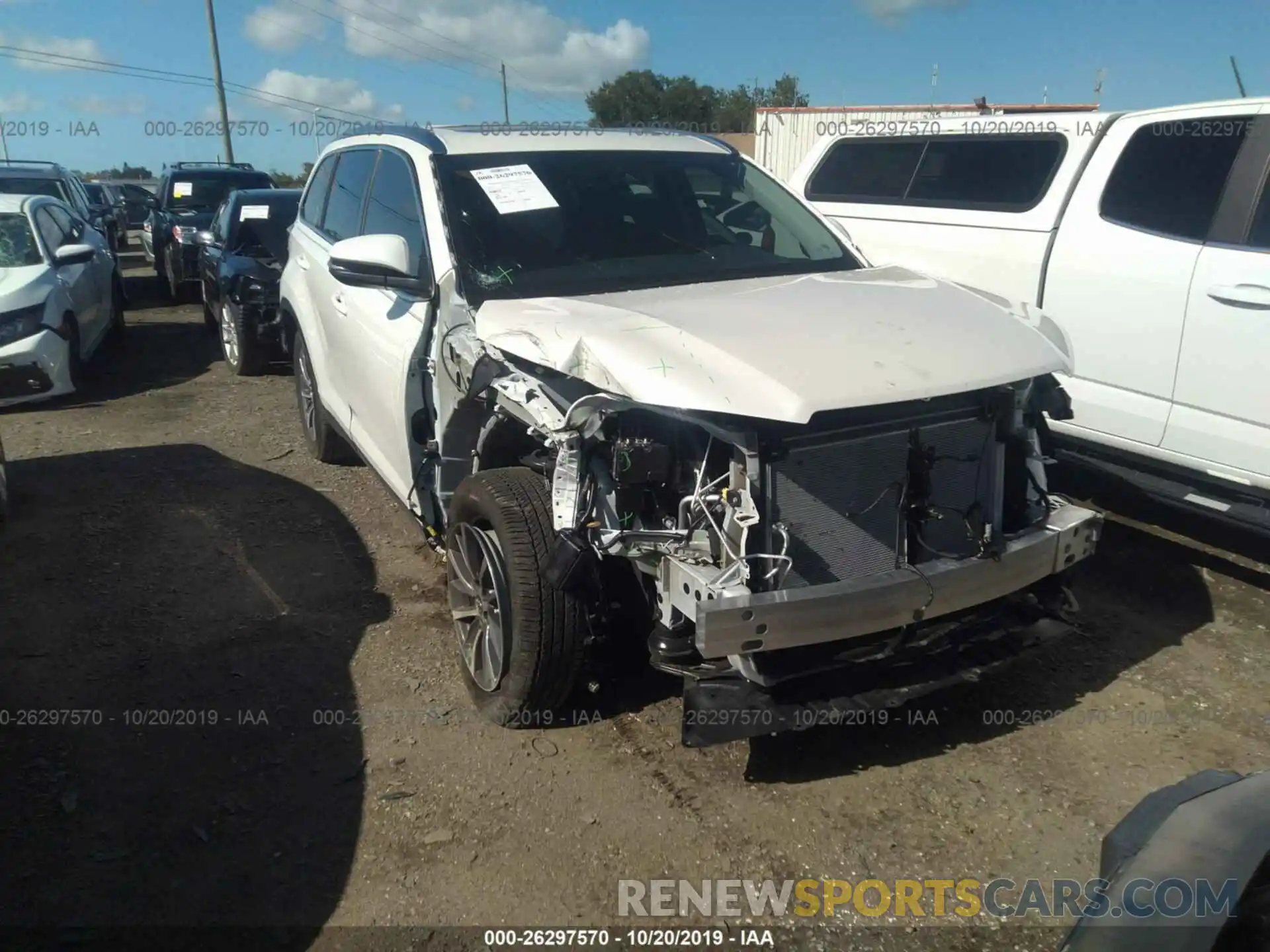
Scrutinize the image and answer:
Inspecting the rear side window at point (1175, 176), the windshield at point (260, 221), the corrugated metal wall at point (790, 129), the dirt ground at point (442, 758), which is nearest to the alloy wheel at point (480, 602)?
the dirt ground at point (442, 758)

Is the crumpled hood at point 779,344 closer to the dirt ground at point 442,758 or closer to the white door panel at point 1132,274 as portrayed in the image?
the dirt ground at point 442,758

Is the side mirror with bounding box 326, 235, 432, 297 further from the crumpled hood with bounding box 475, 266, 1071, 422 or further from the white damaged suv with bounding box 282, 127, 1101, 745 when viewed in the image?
the crumpled hood with bounding box 475, 266, 1071, 422

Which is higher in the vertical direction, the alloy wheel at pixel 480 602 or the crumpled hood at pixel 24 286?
the crumpled hood at pixel 24 286

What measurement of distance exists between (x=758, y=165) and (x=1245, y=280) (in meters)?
2.25

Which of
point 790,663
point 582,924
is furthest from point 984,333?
point 582,924

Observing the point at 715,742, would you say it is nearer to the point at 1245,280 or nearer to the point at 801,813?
the point at 801,813

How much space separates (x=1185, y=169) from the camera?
4.71 metres

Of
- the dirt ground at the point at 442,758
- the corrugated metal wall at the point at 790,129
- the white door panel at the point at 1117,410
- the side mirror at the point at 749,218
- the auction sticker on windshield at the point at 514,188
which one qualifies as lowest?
the dirt ground at the point at 442,758

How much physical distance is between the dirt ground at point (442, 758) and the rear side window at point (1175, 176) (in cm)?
166

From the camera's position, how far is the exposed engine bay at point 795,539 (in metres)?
2.81

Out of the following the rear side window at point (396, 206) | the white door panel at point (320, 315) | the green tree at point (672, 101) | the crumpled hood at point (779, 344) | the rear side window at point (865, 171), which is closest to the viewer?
the crumpled hood at point (779, 344)

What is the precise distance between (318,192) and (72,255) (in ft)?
13.2

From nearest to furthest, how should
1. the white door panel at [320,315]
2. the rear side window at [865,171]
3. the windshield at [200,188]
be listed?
the white door panel at [320,315] → the rear side window at [865,171] → the windshield at [200,188]

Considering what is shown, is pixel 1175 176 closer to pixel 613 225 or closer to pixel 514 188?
pixel 613 225
